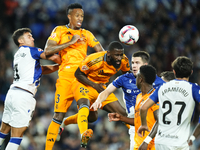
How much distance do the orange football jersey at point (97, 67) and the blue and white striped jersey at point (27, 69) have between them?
3.00ft

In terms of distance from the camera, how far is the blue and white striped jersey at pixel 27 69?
556cm

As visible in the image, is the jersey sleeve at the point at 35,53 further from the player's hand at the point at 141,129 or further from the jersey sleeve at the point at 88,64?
the player's hand at the point at 141,129

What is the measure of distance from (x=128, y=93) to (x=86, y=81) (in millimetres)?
894

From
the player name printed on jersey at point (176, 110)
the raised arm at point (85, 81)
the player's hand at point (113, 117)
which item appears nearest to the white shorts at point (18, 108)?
the raised arm at point (85, 81)

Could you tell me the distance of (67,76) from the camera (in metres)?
6.18

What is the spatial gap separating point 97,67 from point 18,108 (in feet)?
5.68

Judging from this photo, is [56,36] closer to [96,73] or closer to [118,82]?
[96,73]

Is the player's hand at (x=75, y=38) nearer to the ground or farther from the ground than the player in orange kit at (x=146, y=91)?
farther from the ground

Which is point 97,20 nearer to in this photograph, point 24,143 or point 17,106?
point 24,143

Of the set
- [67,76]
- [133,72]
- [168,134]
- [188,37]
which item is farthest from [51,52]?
[188,37]

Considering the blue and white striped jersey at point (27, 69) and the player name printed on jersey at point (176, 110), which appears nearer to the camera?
the player name printed on jersey at point (176, 110)

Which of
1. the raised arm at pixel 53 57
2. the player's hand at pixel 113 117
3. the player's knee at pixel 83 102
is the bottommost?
the player's hand at pixel 113 117

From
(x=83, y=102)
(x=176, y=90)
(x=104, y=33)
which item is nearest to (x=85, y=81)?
(x=83, y=102)

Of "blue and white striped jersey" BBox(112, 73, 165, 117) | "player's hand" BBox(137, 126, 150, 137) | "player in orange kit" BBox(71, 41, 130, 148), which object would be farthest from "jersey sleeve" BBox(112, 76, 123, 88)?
"player's hand" BBox(137, 126, 150, 137)
